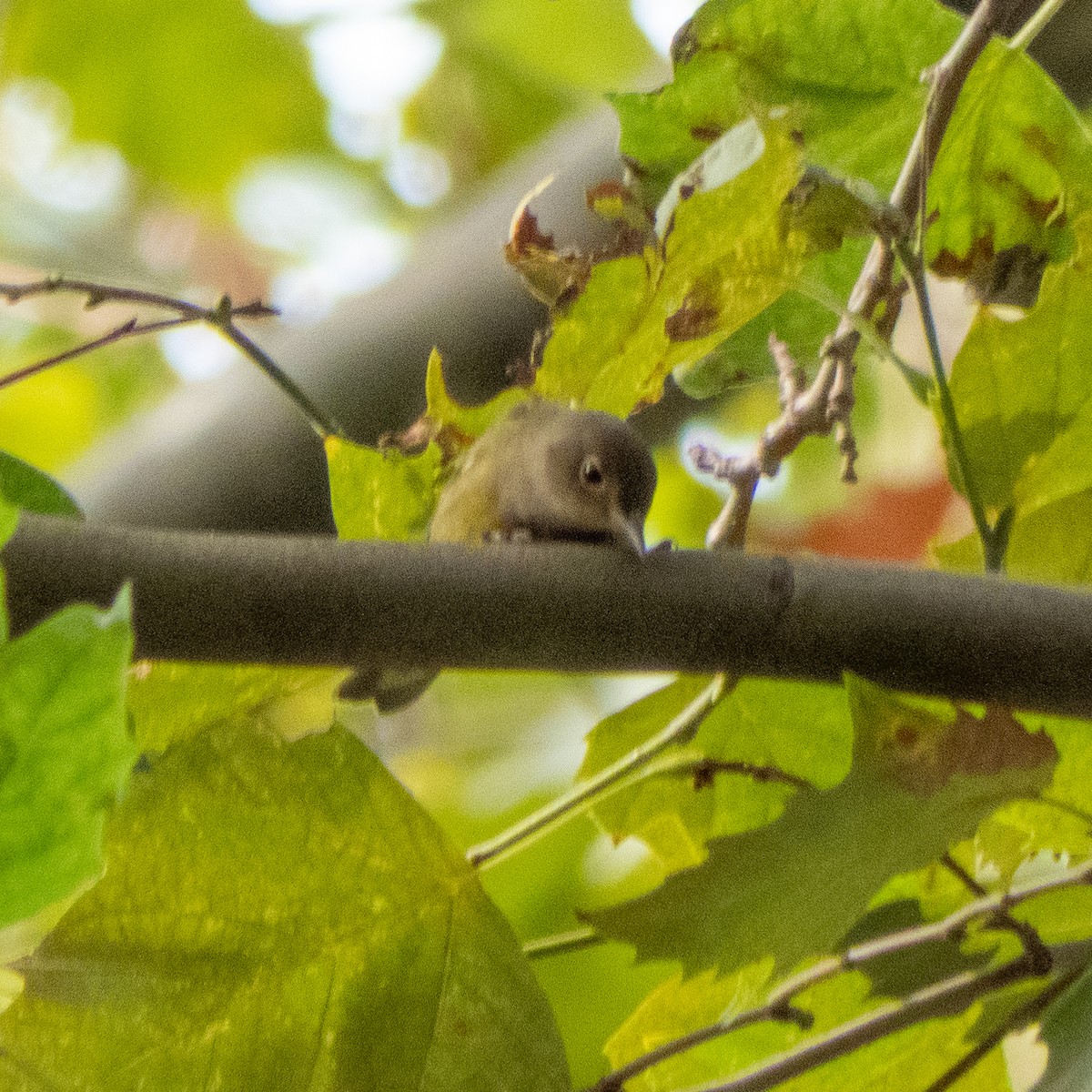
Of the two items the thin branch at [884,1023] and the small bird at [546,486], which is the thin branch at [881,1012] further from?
the small bird at [546,486]

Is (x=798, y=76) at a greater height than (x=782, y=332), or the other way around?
(x=798, y=76)

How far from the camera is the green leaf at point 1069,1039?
884 mm

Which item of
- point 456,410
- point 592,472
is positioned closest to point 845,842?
point 456,410

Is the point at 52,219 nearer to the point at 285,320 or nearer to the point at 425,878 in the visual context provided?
the point at 285,320

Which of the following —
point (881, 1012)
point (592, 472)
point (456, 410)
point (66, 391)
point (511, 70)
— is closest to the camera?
point (881, 1012)

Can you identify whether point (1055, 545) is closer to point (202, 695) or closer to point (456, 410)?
point (456, 410)

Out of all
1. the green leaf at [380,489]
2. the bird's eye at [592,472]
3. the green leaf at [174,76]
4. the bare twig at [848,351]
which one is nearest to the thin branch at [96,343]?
the green leaf at [380,489]

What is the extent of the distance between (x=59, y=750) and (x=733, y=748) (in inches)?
24.4

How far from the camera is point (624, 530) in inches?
50.6

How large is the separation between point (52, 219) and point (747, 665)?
9.81 feet

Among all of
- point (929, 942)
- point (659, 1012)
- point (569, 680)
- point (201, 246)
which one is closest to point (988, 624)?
point (929, 942)

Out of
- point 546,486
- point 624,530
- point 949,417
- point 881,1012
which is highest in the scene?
point 949,417

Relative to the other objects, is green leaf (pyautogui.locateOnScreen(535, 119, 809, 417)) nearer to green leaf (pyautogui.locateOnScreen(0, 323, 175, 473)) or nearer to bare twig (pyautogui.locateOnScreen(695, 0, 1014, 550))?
bare twig (pyautogui.locateOnScreen(695, 0, 1014, 550))

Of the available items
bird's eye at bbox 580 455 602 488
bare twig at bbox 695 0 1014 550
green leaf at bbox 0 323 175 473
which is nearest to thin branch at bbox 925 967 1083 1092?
bare twig at bbox 695 0 1014 550
